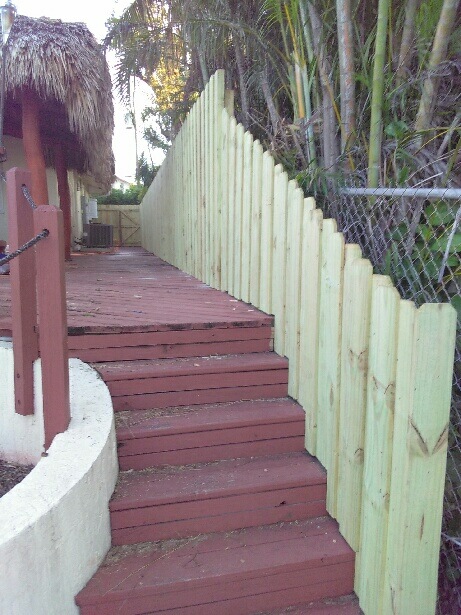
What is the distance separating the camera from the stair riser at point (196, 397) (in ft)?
8.20

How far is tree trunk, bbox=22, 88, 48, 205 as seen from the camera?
6.30m

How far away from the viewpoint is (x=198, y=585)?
182 cm

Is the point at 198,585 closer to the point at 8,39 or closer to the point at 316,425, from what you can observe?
the point at 316,425

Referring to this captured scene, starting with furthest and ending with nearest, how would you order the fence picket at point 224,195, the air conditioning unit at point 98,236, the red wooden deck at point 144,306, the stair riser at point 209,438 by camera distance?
the air conditioning unit at point 98,236 → the fence picket at point 224,195 → the red wooden deck at point 144,306 → the stair riser at point 209,438

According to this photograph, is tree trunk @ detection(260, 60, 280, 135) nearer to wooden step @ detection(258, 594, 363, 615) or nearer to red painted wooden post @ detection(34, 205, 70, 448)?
red painted wooden post @ detection(34, 205, 70, 448)

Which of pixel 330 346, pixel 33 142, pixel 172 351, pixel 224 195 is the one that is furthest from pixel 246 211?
pixel 33 142

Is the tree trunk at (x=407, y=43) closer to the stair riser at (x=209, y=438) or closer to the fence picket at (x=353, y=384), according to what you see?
the fence picket at (x=353, y=384)

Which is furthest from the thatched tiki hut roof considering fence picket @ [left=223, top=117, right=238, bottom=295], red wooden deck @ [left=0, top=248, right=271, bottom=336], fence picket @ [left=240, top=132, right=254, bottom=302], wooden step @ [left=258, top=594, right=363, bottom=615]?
wooden step @ [left=258, top=594, right=363, bottom=615]

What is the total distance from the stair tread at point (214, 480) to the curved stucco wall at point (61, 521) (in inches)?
4.0

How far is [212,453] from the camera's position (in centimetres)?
238

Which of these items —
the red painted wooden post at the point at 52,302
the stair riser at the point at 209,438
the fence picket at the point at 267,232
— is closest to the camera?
the red painted wooden post at the point at 52,302

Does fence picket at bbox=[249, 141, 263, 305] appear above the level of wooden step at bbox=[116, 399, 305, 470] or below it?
above

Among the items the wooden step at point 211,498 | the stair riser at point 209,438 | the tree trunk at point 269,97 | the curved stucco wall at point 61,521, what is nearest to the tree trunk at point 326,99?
the tree trunk at point 269,97

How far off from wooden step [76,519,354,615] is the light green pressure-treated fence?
5.2 inches
